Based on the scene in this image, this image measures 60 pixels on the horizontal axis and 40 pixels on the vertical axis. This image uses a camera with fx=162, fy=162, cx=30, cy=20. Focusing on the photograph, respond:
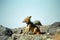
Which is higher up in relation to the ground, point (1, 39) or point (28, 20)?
point (28, 20)

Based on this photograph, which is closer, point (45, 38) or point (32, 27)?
point (45, 38)

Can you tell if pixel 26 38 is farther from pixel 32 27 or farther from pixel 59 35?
pixel 59 35

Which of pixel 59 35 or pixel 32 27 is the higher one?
pixel 32 27

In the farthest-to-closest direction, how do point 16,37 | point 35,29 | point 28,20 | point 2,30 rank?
point 2,30 → point 28,20 → point 35,29 → point 16,37

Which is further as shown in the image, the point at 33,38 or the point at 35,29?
the point at 35,29

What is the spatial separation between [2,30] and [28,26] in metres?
2.57

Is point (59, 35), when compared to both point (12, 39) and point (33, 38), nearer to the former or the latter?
point (33, 38)

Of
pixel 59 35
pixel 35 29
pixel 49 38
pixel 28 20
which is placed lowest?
pixel 59 35

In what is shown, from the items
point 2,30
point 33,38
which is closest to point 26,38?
point 33,38

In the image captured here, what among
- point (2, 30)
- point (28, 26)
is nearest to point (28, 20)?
point (28, 26)

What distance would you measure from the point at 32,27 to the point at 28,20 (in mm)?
696

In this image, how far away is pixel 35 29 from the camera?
11031mm

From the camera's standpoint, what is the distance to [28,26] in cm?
1155

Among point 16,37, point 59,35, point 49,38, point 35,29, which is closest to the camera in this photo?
point 59,35
